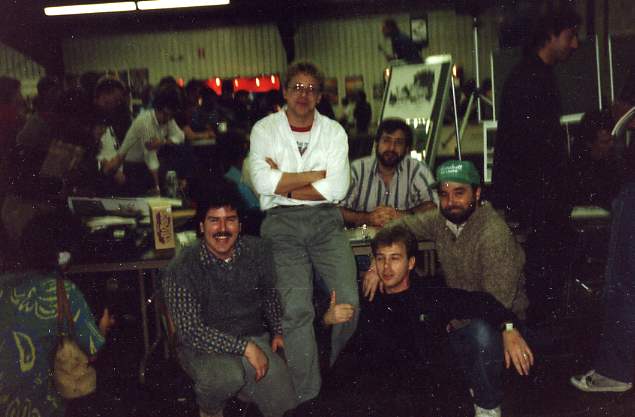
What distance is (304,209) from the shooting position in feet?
11.2

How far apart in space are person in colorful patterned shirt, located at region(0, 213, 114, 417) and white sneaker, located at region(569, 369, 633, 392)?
235cm

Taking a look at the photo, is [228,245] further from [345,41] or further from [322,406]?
[345,41]

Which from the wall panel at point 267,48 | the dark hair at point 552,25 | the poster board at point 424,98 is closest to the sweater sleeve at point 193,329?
the dark hair at point 552,25

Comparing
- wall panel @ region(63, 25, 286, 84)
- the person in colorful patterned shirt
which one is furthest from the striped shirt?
wall panel @ region(63, 25, 286, 84)

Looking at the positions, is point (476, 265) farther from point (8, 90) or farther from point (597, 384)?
point (8, 90)

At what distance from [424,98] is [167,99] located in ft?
6.98

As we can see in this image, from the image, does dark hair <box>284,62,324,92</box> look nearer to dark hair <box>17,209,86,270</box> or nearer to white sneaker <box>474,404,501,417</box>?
dark hair <box>17,209,86,270</box>

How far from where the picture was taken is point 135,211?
157 inches

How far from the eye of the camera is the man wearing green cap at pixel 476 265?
3.02 m

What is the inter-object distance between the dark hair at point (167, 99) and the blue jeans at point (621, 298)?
3.30 meters

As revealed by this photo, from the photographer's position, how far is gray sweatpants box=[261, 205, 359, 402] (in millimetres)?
3254

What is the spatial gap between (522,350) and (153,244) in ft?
6.47

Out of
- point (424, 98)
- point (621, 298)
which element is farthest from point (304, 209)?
point (424, 98)

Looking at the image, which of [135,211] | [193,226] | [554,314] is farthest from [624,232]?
[135,211]
